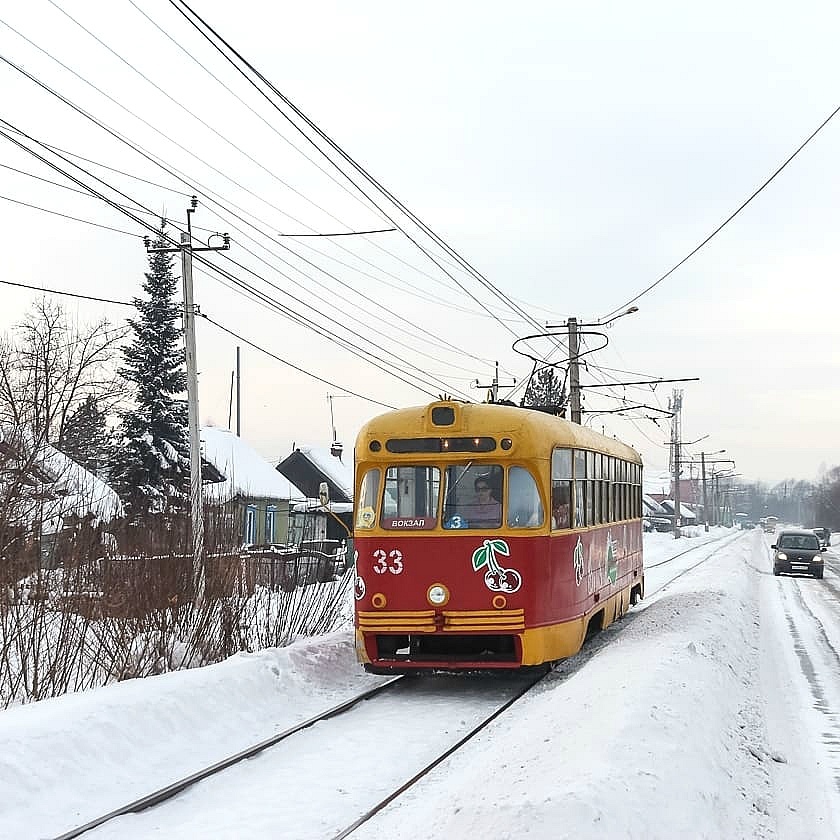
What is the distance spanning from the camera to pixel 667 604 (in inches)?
869

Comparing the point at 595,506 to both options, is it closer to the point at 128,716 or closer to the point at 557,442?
the point at 557,442

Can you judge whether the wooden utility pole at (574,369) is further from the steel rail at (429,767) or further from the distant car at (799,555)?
the steel rail at (429,767)

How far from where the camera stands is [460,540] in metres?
12.9

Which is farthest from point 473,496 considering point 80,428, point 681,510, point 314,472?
point 681,510

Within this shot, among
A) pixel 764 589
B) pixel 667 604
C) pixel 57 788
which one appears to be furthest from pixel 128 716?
pixel 764 589

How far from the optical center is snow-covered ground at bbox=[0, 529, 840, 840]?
6.90m

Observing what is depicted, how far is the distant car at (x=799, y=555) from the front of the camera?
140 ft

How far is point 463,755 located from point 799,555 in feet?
117

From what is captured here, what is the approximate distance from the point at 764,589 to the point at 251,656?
2378cm

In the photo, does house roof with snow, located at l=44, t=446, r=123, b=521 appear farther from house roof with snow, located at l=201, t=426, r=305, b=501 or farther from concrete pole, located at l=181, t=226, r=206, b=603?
house roof with snow, located at l=201, t=426, r=305, b=501

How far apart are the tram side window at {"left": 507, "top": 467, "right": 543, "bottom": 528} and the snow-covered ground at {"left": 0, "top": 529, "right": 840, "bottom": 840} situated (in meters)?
1.70

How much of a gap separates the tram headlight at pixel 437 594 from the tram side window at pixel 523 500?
992mm

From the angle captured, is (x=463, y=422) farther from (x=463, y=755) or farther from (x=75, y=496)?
(x=75, y=496)

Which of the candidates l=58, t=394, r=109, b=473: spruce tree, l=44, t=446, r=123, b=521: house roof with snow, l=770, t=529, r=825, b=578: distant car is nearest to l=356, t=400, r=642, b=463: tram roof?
l=44, t=446, r=123, b=521: house roof with snow
